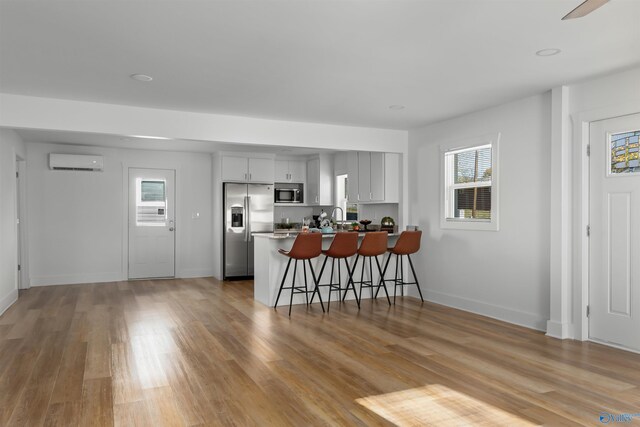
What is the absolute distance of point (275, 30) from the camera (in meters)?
3.03

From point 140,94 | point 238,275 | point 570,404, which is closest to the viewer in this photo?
point 570,404

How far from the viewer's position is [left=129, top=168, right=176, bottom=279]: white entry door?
8.16 metres

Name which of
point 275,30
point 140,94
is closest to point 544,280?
point 275,30

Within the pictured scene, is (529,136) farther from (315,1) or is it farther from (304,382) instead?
(304,382)

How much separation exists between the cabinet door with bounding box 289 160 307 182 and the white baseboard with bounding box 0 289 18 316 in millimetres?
5033

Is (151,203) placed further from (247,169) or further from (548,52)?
(548,52)

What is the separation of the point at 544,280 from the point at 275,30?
3.61 metres

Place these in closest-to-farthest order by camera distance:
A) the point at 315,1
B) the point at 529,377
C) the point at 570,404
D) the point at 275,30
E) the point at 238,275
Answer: the point at 315,1 → the point at 570,404 → the point at 275,30 → the point at 529,377 → the point at 238,275

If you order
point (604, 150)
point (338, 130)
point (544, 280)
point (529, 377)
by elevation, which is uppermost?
point (338, 130)

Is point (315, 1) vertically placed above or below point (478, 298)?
above

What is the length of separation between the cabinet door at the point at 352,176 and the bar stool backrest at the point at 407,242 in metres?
1.71

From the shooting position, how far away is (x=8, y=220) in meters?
5.79

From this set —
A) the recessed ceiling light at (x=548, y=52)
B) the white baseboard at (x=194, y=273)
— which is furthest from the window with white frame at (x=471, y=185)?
the white baseboard at (x=194, y=273)

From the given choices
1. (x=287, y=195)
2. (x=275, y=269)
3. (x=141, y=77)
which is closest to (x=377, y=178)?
(x=275, y=269)
